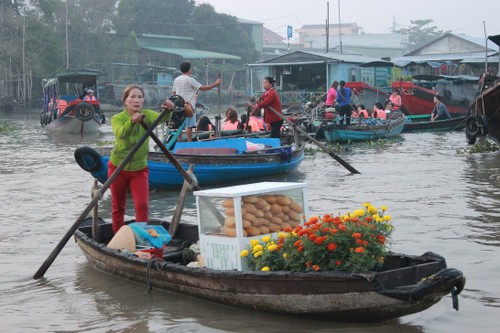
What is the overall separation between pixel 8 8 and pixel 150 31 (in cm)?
1202

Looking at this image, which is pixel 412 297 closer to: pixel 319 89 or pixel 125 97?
pixel 125 97

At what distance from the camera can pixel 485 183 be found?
12.5 m

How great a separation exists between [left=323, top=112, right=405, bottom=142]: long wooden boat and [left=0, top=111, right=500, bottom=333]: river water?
3.77 feet

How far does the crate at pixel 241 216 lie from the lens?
19.1 feet

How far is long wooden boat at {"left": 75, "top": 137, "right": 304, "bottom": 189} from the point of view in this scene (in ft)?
37.2

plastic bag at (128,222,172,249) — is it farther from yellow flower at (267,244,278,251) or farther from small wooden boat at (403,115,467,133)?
small wooden boat at (403,115,467,133)

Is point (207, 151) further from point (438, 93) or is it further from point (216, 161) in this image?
point (438, 93)

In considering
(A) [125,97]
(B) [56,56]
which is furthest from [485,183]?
(B) [56,56]

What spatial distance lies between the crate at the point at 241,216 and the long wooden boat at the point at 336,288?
9.4 inches

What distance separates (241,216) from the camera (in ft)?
19.1

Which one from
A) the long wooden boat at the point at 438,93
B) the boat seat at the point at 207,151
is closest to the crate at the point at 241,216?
the boat seat at the point at 207,151

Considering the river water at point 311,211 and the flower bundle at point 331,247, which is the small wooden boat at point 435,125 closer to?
the river water at point 311,211

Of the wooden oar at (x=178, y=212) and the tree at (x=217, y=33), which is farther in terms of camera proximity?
the tree at (x=217, y=33)

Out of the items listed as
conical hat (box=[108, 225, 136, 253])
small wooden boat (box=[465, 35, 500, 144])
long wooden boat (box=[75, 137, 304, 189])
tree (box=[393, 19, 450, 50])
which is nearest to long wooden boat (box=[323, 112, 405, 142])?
small wooden boat (box=[465, 35, 500, 144])
